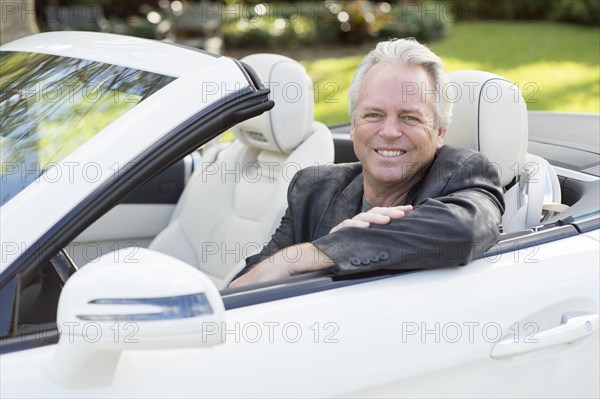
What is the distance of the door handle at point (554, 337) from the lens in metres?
1.78

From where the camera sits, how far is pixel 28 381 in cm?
147

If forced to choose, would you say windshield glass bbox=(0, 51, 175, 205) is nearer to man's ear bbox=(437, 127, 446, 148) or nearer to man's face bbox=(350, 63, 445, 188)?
man's face bbox=(350, 63, 445, 188)

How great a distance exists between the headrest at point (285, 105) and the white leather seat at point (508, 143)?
0.70 metres

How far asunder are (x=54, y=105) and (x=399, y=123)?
938mm

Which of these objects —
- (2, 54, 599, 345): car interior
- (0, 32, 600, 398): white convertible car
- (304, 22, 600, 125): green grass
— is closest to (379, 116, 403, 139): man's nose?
(2, 54, 599, 345): car interior

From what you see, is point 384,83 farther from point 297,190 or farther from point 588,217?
point 588,217

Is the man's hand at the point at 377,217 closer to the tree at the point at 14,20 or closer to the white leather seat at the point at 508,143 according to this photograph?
the white leather seat at the point at 508,143

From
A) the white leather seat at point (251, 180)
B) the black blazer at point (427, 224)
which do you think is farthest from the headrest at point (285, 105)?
the black blazer at point (427, 224)

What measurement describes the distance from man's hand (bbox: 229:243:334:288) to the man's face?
426 millimetres

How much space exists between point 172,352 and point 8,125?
71 cm

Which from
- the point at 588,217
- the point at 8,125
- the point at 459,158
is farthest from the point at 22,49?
the point at 588,217

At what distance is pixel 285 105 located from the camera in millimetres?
3014

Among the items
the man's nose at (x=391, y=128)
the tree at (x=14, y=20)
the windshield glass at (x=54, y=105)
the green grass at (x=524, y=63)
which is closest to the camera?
the windshield glass at (x=54, y=105)

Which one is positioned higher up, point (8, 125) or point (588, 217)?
point (8, 125)
